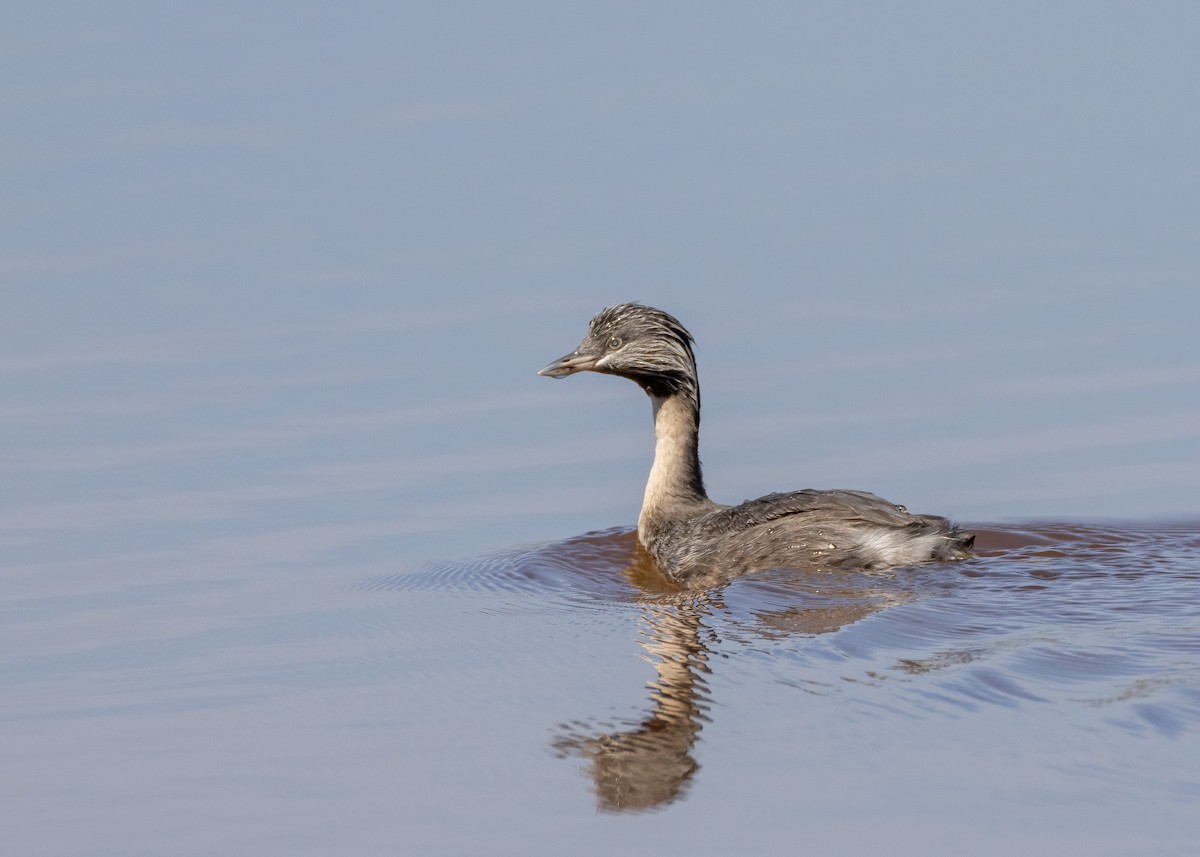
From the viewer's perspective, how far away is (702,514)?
1217cm

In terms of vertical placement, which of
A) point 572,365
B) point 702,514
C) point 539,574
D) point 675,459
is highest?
point 572,365

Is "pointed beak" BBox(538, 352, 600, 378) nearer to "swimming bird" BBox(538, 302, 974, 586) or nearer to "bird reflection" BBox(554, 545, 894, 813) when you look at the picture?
"swimming bird" BBox(538, 302, 974, 586)

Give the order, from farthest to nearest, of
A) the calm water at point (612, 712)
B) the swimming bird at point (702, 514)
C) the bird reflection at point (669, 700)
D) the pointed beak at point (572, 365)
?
the pointed beak at point (572, 365) → the swimming bird at point (702, 514) → the bird reflection at point (669, 700) → the calm water at point (612, 712)

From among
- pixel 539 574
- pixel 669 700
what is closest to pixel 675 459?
pixel 539 574

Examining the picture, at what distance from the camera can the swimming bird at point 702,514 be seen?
10836mm

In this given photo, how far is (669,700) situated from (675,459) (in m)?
4.90

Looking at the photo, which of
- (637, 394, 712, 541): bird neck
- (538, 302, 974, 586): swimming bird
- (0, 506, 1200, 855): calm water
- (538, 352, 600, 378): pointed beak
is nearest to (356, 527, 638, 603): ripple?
(0, 506, 1200, 855): calm water

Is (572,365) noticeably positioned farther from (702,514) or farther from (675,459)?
(702,514)

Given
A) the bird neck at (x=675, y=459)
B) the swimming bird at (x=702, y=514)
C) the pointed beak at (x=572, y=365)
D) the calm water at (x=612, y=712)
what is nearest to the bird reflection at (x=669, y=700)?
the calm water at (x=612, y=712)

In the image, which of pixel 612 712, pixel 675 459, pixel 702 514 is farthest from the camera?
pixel 675 459

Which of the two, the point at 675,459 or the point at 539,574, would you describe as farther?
the point at 675,459

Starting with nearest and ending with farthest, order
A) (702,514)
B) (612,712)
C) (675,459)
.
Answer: (612,712), (702,514), (675,459)

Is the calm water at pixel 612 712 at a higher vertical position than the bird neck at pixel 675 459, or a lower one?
lower

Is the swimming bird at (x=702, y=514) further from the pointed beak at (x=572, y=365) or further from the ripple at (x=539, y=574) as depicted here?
the ripple at (x=539, y=574)
